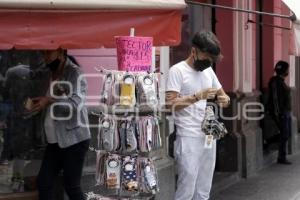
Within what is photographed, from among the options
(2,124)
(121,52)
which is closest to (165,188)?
(2,124)

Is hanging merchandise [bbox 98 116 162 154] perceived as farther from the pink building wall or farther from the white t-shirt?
the pink building wall

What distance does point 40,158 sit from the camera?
639 centimetres

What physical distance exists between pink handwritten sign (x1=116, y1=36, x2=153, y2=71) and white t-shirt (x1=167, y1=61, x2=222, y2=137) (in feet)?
2.63

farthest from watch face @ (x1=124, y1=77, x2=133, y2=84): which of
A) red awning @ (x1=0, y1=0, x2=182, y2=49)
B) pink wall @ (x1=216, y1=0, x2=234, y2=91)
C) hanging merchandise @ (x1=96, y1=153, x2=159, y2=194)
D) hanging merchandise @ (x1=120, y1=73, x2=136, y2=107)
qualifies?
pink wall @ (x1=216, y1=0, x2=234, y2=91)

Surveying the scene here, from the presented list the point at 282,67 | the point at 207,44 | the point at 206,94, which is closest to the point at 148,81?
the point at 206,94

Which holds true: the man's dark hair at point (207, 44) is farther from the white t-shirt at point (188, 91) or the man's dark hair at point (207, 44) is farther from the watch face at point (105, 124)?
the watch face at point (105, 124)

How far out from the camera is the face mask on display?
564cm

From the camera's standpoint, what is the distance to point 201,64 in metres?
5.67

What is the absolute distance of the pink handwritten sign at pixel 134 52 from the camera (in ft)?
15.6

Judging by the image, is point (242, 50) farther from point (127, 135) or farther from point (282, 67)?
point (127, 135)

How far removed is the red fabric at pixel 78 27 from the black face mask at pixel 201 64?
78cm

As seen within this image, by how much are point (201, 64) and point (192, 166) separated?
93 cm

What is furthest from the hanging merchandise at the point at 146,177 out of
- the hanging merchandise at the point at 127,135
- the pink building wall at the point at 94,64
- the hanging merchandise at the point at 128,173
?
the pink building wall at the point at 94,64

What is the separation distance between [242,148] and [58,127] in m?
4.83
